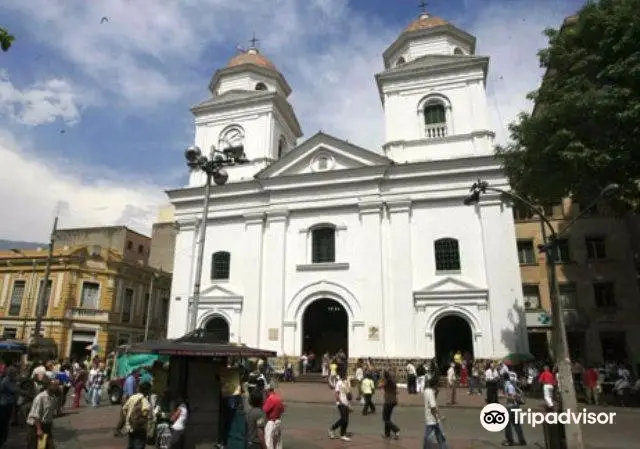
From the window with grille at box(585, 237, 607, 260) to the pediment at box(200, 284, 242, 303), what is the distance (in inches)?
777

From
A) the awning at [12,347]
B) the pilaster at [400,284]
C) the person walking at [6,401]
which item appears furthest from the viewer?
the awning at [12,347]

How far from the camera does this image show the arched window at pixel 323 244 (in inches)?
976

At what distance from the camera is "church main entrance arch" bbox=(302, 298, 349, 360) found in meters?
25.4

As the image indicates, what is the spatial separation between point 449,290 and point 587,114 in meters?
9.73

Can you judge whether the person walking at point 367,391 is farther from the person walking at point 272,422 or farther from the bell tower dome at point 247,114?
the bell tower dome at point 247,114

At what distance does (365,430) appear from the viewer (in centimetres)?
1188

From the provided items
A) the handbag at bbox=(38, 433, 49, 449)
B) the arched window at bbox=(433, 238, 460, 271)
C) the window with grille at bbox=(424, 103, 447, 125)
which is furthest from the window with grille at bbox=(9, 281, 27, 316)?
the handbag at bbox=(38, 433, 49, 449)

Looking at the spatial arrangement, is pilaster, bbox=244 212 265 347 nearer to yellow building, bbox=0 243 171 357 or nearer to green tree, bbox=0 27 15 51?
yellow building, bbox=0 243 171 357

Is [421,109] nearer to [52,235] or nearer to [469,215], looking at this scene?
[469,215]

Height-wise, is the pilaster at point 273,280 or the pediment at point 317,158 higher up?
the pediment at point 317,158

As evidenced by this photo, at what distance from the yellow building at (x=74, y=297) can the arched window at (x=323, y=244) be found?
46.3ft

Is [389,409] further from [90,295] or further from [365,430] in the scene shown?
[90,295]

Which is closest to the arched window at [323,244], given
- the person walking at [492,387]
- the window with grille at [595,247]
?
the person walking at [492,387]

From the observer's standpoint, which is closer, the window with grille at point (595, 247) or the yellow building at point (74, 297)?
the window with grille at point (595, 247)
